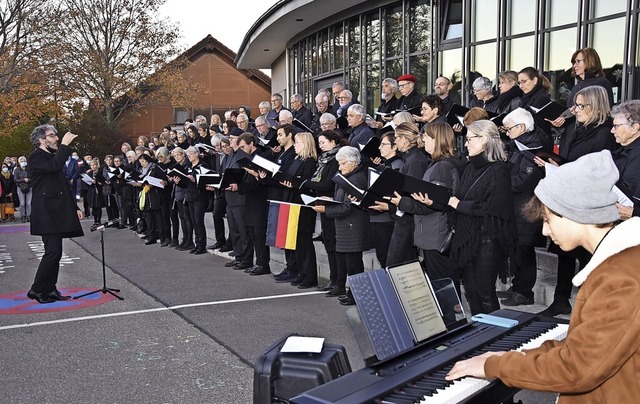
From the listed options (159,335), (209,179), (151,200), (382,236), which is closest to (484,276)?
(382,236)

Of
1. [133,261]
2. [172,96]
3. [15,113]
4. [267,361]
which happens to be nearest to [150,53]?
[172,96]

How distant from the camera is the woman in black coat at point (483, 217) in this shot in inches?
207

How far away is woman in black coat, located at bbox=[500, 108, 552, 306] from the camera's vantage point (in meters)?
6.18

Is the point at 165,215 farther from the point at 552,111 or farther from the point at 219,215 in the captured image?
the point at 552,111

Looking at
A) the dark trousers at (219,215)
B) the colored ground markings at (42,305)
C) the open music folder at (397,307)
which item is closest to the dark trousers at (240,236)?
the dark trousers at (219,215)

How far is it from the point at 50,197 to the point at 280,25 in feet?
46.8

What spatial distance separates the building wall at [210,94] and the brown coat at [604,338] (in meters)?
42.5

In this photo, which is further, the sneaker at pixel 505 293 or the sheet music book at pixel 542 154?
the sneaker at pixel 505 293

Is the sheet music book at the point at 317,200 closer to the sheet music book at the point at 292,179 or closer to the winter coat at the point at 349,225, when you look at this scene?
the winter coat at the point at 349,225

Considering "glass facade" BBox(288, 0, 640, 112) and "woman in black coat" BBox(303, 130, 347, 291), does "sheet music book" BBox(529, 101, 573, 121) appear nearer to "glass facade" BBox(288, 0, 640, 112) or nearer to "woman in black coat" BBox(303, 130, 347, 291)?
"woman in black coat" BBox(303, 130, 347, 291)

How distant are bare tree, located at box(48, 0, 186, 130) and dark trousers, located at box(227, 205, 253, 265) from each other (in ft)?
84.0

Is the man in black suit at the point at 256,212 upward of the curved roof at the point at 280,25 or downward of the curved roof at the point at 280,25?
downward

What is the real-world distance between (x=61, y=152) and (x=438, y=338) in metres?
6.03

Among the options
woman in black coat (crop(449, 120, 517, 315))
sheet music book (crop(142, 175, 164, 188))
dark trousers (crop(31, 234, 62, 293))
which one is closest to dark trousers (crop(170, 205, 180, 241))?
sheet music book (crop(142, 175, 164, 188))
